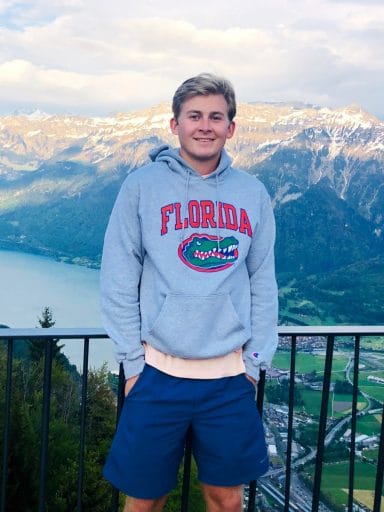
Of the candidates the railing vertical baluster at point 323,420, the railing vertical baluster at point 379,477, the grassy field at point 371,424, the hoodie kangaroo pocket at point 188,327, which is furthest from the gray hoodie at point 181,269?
the grassy field at point 371,424

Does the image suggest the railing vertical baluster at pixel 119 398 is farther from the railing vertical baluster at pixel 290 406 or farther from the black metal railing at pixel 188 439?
the railing vertical baluster at pixel 290 406

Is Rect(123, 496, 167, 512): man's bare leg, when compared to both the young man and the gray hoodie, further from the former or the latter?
the gray hoodie

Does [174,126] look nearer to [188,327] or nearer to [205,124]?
[205,124]

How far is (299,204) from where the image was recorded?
132875mm

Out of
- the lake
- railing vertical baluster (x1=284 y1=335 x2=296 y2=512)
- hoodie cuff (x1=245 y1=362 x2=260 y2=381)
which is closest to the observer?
hoodie cuff (x1=245 y1=362 x2=260 y2=381)

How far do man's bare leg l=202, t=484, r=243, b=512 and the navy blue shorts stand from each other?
6 centimetres

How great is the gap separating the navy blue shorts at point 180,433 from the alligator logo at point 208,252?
391 mm

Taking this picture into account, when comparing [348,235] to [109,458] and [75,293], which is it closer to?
[75,293]

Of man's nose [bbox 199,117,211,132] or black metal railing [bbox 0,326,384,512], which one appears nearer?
man's nose [bbox 199,117,211,132]

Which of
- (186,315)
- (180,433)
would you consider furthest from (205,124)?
(180,433)

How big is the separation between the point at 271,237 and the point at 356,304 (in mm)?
75636

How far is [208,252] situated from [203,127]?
433 mm

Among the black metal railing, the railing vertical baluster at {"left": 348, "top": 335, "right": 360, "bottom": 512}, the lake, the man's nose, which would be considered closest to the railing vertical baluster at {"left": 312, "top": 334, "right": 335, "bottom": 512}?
the black metal railing

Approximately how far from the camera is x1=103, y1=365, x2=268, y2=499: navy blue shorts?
6.93 ft
